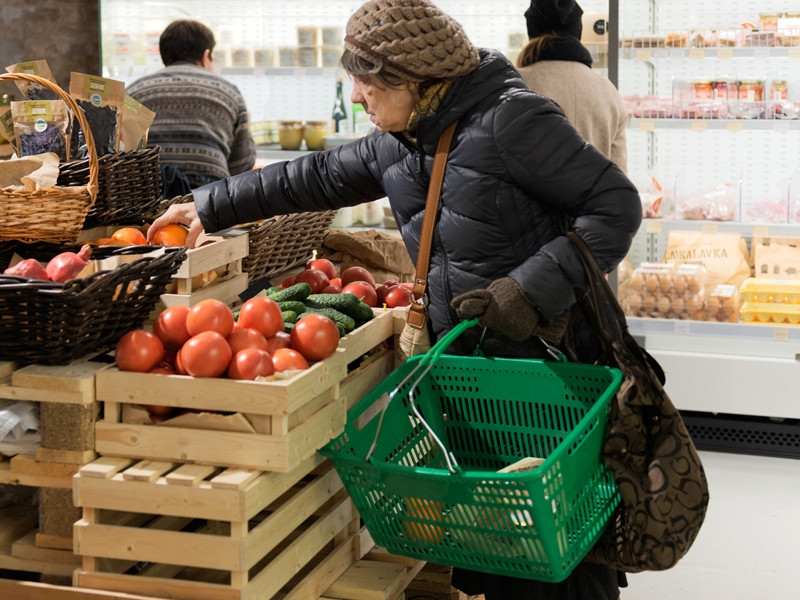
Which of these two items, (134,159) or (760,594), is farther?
(760,594)

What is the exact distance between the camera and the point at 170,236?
265 centimetres

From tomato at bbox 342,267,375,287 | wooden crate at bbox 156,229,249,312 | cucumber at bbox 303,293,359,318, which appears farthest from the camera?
tomato at bbox 342,267,375,287

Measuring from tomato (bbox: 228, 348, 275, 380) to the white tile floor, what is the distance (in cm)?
163

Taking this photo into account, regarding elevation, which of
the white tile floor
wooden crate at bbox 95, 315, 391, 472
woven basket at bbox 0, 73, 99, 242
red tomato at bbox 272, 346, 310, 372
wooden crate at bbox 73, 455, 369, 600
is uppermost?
woven basket at bbox 0, 73, 99, 242

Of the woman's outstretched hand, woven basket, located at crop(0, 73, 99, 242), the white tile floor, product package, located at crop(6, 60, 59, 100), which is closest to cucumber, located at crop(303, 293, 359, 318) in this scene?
the woman's outstretched hand

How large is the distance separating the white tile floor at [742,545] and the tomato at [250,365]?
163 centimetres

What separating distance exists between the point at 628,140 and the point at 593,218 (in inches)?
112

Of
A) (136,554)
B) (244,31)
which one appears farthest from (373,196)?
(244,31)

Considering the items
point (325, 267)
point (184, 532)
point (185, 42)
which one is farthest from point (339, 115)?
point (184, 532)

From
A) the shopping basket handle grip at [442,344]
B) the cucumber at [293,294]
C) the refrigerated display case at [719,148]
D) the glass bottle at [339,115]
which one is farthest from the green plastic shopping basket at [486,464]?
the glass bottle at [339,115]

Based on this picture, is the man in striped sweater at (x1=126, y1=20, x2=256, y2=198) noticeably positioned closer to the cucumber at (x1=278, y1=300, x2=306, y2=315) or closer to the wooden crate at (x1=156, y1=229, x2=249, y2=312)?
the wooden crate at (x1=156, y1=229, x2=249, y2=312)

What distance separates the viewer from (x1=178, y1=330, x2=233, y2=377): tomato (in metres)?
2.08

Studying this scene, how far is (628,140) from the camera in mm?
4918

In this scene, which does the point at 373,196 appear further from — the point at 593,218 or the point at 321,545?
the point at 321,545
